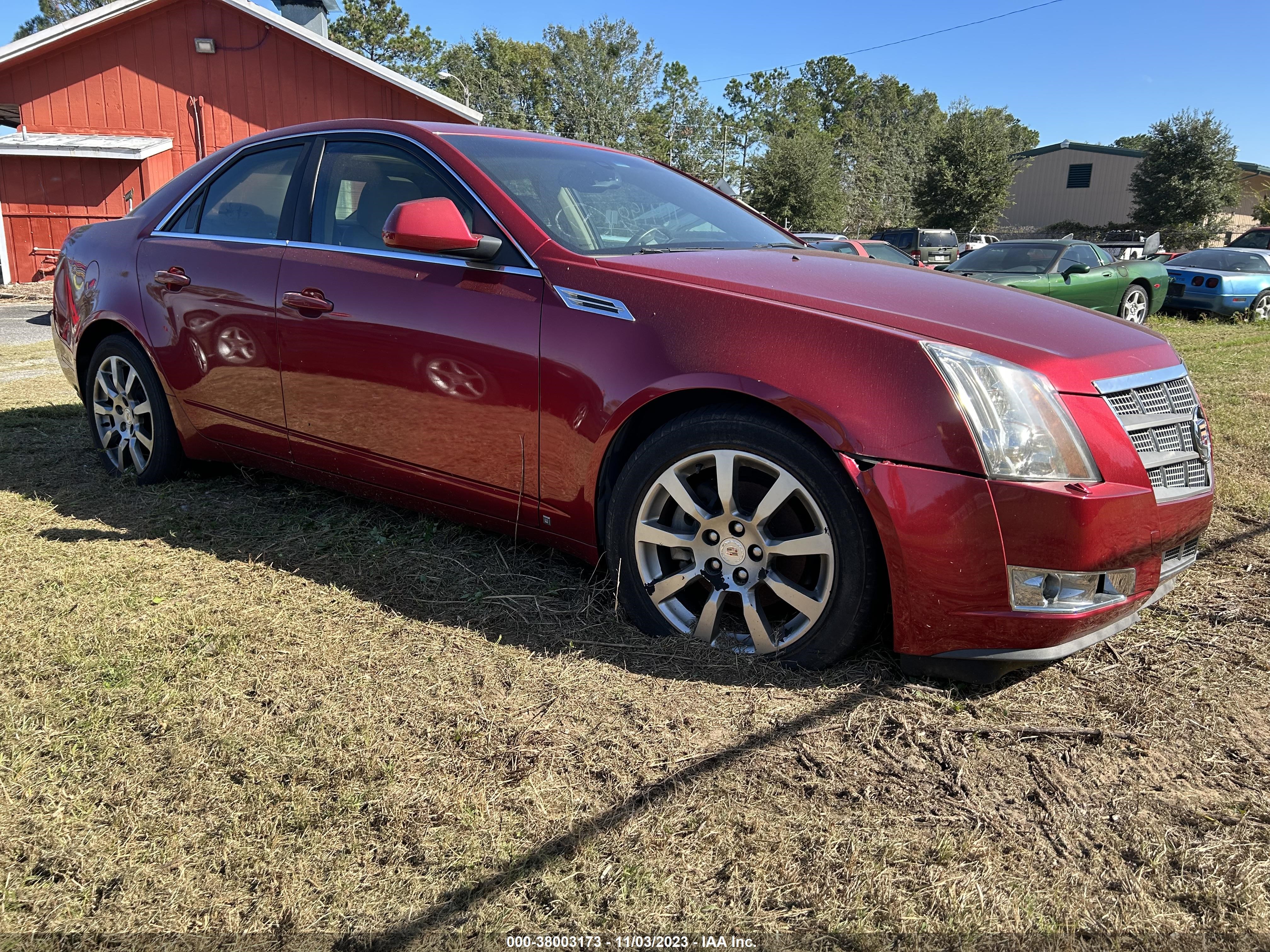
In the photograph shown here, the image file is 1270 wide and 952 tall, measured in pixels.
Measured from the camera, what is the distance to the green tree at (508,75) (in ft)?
186

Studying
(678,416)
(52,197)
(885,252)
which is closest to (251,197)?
(678,416)

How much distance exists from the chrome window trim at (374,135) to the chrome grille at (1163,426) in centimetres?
173

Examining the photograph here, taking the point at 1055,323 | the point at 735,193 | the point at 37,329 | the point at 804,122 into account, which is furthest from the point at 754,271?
the point at 804,122

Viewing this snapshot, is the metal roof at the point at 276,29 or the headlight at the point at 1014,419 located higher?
the metal roof at the point at 276,29

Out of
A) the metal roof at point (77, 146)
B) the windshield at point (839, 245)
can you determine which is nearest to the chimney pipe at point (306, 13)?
the metal roof at point (77, 146)

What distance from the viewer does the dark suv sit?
2253 centimetres

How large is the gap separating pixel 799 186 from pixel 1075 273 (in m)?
26.2

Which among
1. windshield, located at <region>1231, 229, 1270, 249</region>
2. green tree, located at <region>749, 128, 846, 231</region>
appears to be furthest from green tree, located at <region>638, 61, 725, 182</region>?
windshield, located at <region>1231, 229, 1270, 249</region>

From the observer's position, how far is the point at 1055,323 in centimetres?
263

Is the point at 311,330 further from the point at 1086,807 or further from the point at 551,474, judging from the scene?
the point at 1086,807

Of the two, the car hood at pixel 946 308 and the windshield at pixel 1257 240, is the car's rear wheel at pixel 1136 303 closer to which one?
the car hood at pixel 946 308

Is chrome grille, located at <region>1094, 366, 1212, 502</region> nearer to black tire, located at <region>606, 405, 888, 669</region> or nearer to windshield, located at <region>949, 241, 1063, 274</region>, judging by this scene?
black tire, located at <region>606, 405, 888, 669</region>

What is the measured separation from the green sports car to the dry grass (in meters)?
9.56

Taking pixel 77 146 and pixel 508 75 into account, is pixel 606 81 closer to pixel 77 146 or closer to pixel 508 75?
pixel 508 75
